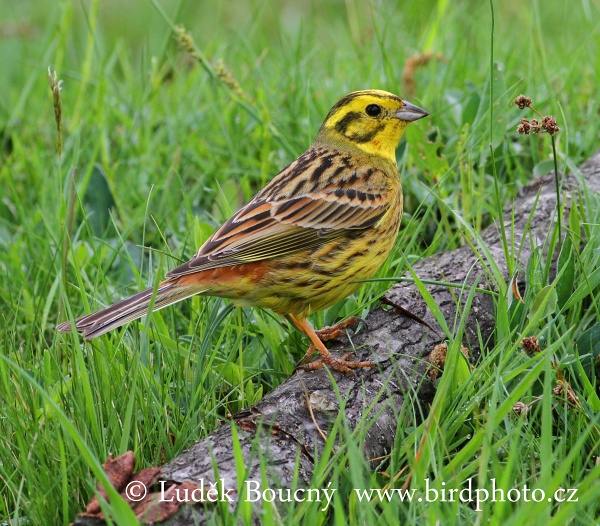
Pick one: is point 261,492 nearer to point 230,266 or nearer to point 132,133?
point 230,266

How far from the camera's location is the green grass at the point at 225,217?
9.84ft

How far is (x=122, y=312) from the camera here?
3508mm

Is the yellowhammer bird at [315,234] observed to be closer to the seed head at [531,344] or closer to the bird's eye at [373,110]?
the bird's eye at [373,110]

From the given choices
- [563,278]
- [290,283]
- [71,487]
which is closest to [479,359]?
[563,278]

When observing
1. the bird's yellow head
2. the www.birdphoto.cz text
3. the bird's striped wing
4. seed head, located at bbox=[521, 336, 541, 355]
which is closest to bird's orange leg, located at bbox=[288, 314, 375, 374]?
the bird's striped wing

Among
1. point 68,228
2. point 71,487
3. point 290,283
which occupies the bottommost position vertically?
point 71,487

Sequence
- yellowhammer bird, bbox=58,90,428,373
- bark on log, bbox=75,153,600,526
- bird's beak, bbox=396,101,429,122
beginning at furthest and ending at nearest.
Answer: bird's beak, bbox=396,101,429,122 < yellowhammer bird, bbox=58,90,428,373 < bark on log, bbox=75,153,600,526

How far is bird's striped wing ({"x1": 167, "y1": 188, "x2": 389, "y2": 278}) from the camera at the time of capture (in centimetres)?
394

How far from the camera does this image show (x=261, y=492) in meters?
2.77

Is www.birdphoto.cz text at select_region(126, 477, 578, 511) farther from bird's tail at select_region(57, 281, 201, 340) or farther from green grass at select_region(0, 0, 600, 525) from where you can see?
bird's tail at select_region(57, 281, 201, 340)

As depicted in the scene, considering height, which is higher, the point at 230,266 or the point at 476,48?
the point at 476,48

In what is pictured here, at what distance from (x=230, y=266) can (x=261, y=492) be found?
127 centimetres

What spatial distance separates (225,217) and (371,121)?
32.2 inches

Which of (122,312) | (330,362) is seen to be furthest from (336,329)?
(122,312)
